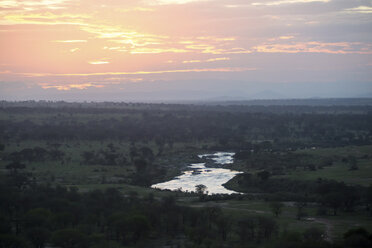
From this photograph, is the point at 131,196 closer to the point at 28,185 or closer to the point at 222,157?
the point at 28,185

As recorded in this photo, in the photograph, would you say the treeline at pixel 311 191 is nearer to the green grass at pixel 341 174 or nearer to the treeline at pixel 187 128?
the green grass at pixel 341 174

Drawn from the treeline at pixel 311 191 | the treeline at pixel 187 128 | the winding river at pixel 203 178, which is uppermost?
the treeline at pixel 187 128

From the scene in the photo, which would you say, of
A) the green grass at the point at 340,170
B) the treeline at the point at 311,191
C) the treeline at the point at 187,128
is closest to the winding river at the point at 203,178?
the treeline at the point at 311,191

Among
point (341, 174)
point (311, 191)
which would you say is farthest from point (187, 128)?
point (311, 191)

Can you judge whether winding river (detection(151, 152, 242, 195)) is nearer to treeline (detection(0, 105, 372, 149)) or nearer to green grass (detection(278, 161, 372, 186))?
green grass (detection(278, 161, 372, 186))

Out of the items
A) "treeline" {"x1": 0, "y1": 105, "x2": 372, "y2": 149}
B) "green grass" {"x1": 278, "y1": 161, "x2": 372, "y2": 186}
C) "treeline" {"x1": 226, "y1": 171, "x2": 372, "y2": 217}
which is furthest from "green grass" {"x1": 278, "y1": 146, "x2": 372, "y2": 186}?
"treeline" {"x1": 0, "y1": 105, "x2": 372, "y2": 149}
